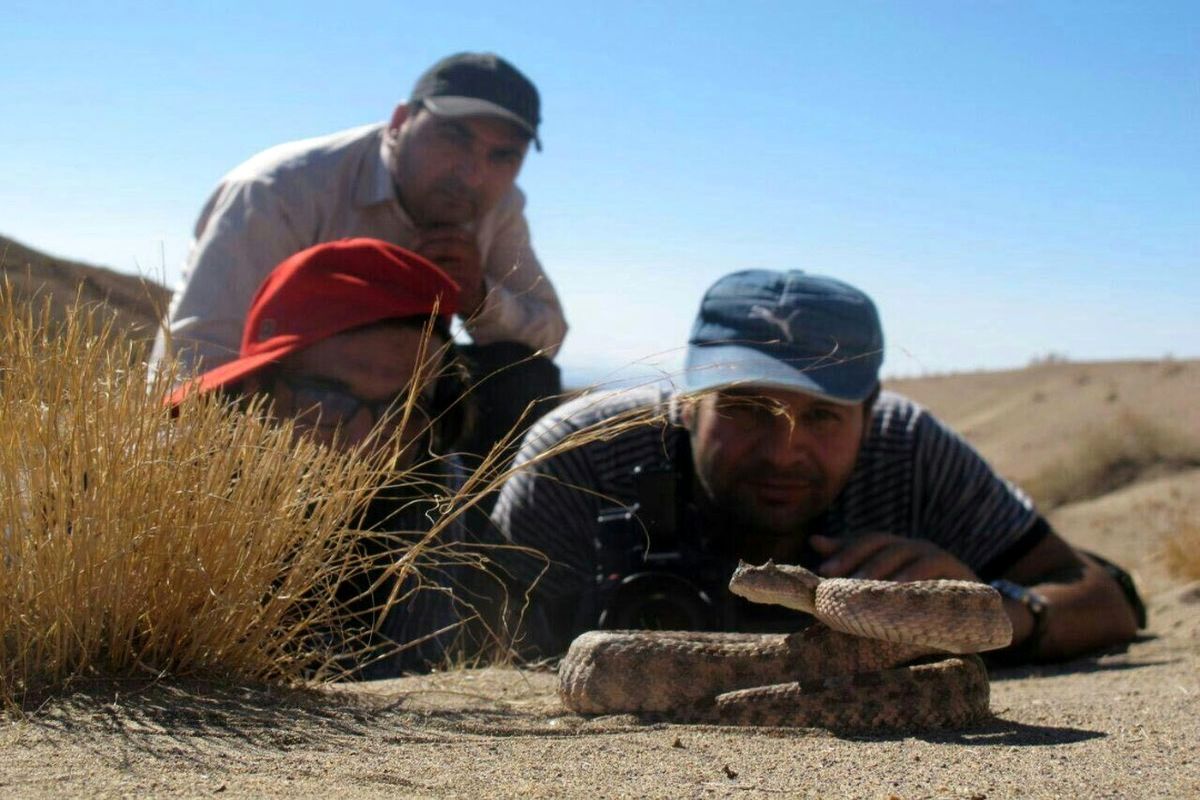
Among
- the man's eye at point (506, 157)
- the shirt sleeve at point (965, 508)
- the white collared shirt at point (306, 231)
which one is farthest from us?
the man's eye at point (506, 157)

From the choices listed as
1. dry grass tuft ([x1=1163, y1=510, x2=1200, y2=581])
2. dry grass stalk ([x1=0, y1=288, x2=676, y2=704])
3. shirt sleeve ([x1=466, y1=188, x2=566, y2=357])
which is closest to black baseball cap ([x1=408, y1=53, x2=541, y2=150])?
shirt sleeve ([x1=466, y1=188, x2=566, y2=357])

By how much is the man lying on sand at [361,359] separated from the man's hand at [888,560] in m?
1.32

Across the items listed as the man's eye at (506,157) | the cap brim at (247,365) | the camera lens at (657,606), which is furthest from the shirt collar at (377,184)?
the camera lens at (657,606)

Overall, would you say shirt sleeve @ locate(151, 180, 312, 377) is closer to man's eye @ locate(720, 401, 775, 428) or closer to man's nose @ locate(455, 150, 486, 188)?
man's nose @ locate(455, 150, 486, 188)

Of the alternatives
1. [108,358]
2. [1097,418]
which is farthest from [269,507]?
[1097,418]

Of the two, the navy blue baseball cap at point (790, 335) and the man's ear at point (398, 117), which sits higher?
the man's ear at point (398, 117)

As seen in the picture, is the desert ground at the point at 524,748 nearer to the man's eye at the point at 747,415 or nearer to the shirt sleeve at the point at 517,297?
the man's eye at the point at 747,415

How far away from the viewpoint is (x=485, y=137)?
6023 millimetres

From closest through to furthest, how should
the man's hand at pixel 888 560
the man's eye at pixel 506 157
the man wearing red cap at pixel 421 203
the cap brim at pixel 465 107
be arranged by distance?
1. the man's hand at pixel 888 560
2. the man wearing red cap at pixel 421 203
3. the cap brim at pixel 465 107
4. the man's eye at pixel 506 157

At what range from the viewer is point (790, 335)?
4625 mm

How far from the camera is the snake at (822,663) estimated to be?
9.60ft

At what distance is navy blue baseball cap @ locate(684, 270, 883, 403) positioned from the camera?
177 inches

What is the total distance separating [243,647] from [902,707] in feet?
5.19

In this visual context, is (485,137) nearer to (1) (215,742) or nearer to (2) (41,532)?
(2) (41,532)
